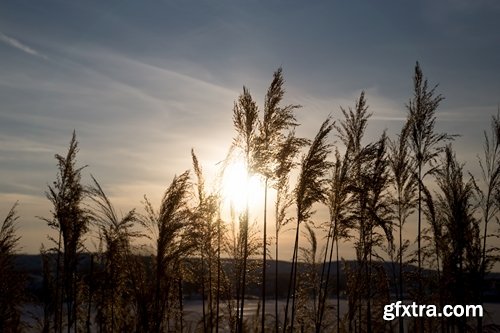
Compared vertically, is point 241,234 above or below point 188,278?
above

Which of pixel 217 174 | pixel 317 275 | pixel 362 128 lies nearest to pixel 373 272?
pixel 317 275

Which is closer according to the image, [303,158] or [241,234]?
[303,158]

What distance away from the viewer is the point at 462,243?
10828 mm

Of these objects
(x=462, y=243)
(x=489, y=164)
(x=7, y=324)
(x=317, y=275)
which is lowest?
(x=7, y=324)

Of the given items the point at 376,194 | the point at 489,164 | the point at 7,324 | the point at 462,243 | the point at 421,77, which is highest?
the point at 421,77

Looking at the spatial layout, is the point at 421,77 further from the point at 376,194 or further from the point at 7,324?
the point at 7,324

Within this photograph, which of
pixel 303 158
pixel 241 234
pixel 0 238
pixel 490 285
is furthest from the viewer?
pixel 490 285

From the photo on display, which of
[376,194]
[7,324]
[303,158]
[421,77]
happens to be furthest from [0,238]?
[421,77]

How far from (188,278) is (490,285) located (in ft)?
24.1

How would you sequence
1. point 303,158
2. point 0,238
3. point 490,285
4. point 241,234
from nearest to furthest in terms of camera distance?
point 303,158 → point 241,234 → point 0,238 → point 490,285

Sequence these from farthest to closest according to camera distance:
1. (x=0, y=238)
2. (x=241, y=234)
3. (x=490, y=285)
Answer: (x=490, y=285)
(x=0, y=238)
(x=241, y=234)

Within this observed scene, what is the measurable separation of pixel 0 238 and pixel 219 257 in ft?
15.3

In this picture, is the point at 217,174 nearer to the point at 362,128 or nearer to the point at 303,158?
the point at 303,158

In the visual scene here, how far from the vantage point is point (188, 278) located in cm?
890
